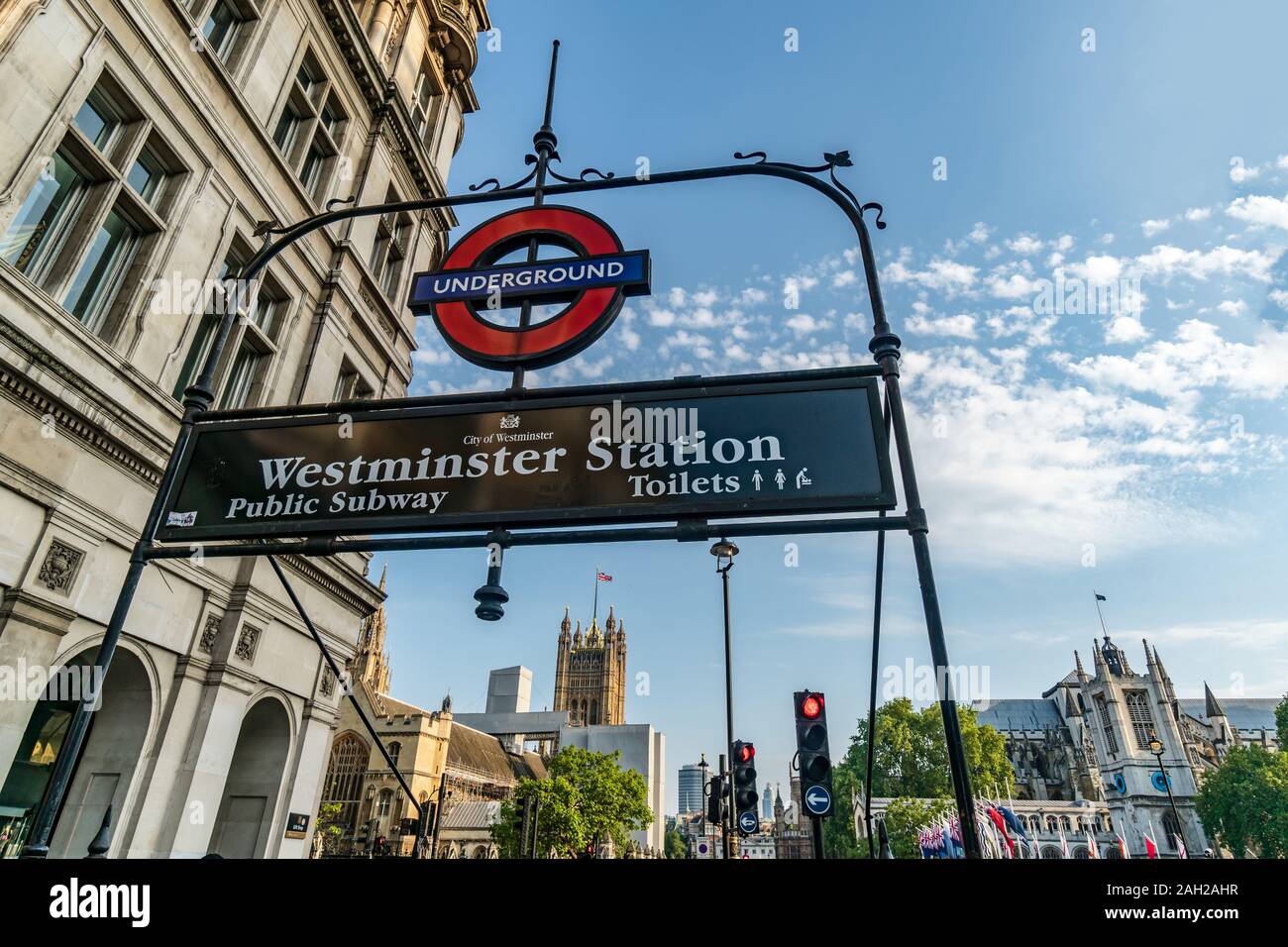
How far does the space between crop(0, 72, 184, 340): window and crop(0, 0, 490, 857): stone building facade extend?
0.03 metres

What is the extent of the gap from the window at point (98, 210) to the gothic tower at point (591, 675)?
114 m

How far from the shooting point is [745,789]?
15383 millimetres

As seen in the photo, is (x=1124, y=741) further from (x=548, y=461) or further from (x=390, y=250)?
(x=548, y=461)

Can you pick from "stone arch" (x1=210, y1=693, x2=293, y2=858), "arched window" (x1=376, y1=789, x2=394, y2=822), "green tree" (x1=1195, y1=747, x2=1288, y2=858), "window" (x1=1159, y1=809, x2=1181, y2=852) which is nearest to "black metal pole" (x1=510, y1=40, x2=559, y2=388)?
"stone arch" (x1=210, y1=693, x2=293, y2=858)

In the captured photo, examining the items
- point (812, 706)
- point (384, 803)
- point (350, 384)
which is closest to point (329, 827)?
point (384, 803)

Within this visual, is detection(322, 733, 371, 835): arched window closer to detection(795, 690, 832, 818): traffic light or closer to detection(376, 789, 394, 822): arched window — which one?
detection(376, 789, 394, 822): arched window

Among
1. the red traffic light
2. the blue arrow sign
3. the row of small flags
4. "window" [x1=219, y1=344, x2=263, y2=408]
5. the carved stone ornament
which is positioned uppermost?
"window" [x1=219, y1=344, x2=263, y2=408]

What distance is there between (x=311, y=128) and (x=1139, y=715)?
10172cm

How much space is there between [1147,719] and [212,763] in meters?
100

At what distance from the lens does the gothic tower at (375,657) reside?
75.2 m

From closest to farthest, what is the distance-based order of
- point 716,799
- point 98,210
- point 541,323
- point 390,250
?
1. point 541,323
2. point 98,210
3. point 390,250
4. point 716,799

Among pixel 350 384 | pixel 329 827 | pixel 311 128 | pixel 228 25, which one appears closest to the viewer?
pixel 228 25

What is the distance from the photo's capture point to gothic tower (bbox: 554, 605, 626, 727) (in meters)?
121

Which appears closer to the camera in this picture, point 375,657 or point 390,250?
point 390,250
